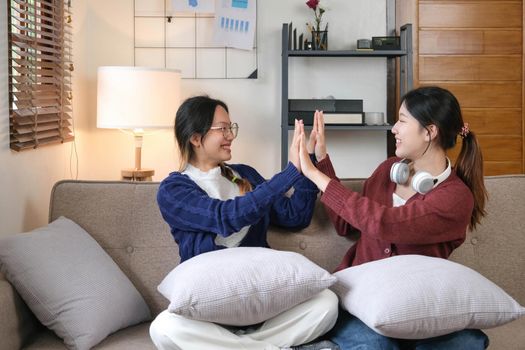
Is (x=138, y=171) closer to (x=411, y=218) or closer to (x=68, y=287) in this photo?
(x=68, y=287)

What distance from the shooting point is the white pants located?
6.25 feet

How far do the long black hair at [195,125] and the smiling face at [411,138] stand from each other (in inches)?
18.6

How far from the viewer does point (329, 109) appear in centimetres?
409

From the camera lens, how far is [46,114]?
3176mm

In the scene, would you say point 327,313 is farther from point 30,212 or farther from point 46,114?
point 46,114

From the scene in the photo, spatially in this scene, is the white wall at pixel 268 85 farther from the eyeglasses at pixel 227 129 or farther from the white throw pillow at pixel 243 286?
the white throw pillow at pixel 243 286

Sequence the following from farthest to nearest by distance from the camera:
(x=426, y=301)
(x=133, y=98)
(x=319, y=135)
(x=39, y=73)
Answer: (x=133, y=98), (x=39, y=73), (x=319, y=135), (x=426, y=301)

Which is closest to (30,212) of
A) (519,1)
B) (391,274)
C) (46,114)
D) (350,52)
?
(46,114)

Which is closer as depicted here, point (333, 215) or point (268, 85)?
point (333, 215)

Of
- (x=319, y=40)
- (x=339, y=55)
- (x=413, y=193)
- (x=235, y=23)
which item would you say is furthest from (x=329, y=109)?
(x=413, y=193)

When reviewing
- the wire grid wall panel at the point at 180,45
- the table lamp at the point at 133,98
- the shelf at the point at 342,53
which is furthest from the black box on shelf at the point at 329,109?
the table lamp at the point at 133,98

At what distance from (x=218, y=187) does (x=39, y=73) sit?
1078mm

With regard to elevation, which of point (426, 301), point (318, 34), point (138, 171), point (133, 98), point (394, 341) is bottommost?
point (394, 341)

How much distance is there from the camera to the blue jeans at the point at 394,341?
6.24ft
